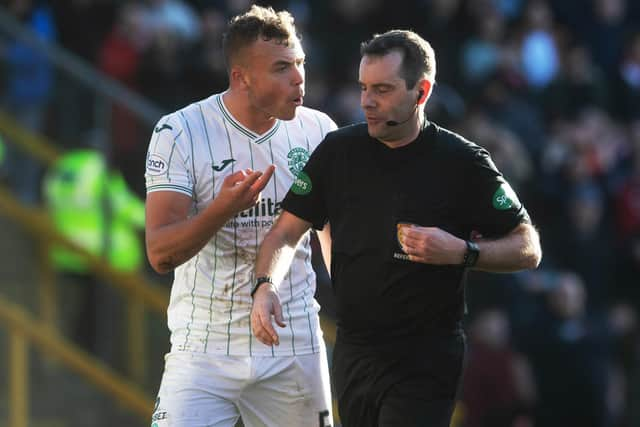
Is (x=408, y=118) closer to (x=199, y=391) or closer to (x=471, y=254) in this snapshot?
(x=471, y=254)

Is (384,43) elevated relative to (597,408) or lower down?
elevated

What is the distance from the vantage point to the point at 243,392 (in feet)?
18.0

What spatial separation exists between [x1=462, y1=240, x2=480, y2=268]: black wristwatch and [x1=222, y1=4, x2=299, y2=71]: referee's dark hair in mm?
1282

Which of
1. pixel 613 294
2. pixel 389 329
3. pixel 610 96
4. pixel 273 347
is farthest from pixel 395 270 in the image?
pixel 610 96

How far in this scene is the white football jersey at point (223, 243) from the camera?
5445mm

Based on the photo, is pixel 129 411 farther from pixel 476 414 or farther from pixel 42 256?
pixel 476 414

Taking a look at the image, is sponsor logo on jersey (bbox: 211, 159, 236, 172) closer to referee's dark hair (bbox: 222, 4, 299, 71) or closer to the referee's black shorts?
referee's dark hair (bbox: 222, 4, 299, 71)

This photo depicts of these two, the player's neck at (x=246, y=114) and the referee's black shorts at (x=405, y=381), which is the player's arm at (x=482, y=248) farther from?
the player's neck at (x=246, y=114)

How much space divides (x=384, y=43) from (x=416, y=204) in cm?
68

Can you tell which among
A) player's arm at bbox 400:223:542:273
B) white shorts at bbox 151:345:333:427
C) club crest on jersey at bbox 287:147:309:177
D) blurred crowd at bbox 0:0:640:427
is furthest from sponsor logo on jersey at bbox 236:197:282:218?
blurred crowd at bbox 0:0:640:427

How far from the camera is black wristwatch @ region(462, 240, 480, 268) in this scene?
4.94 meters

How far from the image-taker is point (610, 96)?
1394cm

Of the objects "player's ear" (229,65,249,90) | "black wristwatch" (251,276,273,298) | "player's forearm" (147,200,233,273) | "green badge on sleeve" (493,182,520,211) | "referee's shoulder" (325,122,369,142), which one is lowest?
"black wristwatch" (251,276,273,298)

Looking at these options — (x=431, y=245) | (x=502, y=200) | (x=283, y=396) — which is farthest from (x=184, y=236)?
(x=502, y=200)
